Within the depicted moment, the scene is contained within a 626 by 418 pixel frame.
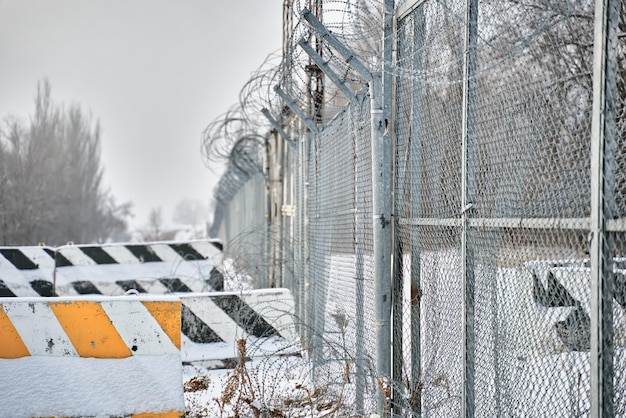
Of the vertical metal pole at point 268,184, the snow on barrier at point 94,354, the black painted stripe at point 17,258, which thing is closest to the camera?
the snow on barrier at point 94,354

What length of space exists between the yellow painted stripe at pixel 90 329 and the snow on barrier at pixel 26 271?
549 cm

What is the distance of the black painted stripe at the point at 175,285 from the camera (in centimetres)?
980

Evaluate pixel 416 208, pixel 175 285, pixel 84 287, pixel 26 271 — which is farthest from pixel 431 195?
pixel 26 271

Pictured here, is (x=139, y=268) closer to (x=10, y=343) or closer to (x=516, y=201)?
(x=10, y=343)

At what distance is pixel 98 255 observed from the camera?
9664mm

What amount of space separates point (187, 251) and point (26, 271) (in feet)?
7.12

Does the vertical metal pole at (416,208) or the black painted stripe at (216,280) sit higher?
the vertical metal pole at (416,208)

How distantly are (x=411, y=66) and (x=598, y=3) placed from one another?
165 cm

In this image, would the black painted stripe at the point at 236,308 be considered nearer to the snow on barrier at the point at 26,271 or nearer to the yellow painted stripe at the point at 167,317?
the yellow painted stripe at the point at 167,317

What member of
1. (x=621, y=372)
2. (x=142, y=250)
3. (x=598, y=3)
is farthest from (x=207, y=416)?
(x=142, y=250)

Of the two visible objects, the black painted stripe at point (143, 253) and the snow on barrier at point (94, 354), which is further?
the black painted stripe at point (143, 253)

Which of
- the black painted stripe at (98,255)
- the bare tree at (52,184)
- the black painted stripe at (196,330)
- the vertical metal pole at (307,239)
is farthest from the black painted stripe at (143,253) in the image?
the bare tree at (52,184)

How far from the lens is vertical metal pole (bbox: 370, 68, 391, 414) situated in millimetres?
3715

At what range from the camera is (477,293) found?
9.05 feet
